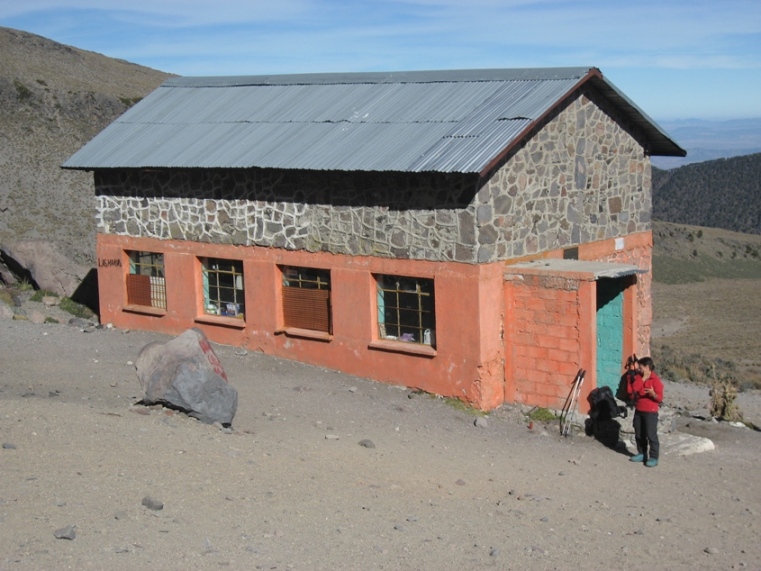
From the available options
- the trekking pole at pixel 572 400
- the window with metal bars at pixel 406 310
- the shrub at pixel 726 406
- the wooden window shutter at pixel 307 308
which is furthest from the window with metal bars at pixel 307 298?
the shrub at pixel 726 406

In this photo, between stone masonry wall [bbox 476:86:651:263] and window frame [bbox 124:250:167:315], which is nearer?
stone masonry wall [bbox 476:86:651:263]

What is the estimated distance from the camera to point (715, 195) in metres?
87.4

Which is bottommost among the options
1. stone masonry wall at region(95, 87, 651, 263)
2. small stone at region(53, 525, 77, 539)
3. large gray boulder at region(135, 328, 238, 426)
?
small stone at region(53, 525, 77, 539)

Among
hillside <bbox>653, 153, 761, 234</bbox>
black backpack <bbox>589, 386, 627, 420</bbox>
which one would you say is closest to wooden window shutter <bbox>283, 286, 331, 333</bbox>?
black backpack <bbox>589, 386, 627, 420</bbox>

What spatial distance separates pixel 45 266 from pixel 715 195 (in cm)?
7611

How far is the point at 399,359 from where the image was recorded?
1417 centimetres

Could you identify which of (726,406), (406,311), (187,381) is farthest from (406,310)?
(726,406)

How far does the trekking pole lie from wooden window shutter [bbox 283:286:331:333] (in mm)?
4025

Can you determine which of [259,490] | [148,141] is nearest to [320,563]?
[259,490]

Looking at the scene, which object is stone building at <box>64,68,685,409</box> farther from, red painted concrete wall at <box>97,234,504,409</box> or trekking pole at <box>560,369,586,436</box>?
trekking pole at <box>560,369,586,436</box>

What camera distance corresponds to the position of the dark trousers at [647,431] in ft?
37.3

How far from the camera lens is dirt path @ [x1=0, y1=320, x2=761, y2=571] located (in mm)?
7508

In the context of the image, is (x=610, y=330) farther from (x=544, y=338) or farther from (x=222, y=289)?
(x=222, y=289)

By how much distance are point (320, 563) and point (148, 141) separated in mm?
11765
